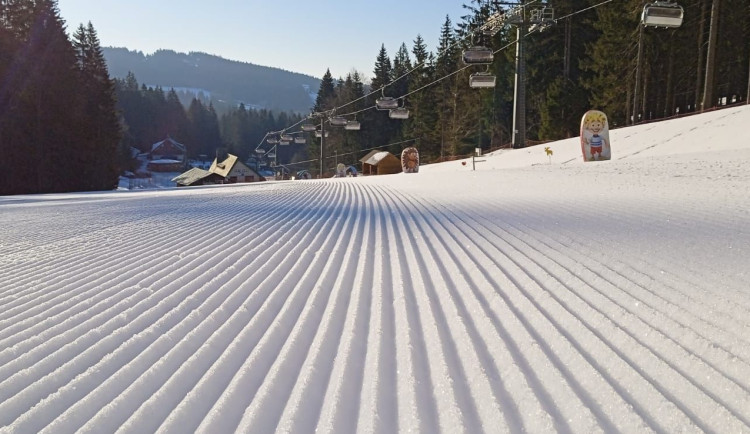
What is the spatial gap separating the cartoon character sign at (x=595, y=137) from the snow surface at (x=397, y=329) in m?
10.9

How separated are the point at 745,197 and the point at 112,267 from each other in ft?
31.0

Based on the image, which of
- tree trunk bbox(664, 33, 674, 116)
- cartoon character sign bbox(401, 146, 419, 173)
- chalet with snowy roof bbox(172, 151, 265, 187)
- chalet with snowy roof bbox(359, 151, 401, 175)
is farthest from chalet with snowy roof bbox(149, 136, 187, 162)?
tree trunk bbox(664, 33, 674, 116)

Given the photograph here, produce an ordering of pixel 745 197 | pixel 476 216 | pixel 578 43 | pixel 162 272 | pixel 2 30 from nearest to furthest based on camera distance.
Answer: pixel 162 272 < pixel 745 197 < pixel 476 216 < pixel 2 30 < pixel 578 43

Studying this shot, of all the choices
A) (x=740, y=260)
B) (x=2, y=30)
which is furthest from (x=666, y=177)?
(x=2, y=30)

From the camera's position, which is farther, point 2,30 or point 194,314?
point 2,30

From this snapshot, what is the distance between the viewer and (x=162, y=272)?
18.2 ft

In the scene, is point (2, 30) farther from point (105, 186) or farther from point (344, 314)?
point (344, 314)

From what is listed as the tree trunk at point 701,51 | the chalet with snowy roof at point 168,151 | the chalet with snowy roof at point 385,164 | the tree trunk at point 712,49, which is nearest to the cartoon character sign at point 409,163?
the chalet with snowy roof at point 385,164

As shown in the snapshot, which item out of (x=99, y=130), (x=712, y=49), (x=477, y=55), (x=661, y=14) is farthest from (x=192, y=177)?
(x=661, y=14)

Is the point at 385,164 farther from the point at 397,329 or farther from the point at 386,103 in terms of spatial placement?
the point at 397,329

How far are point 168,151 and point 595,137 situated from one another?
95146 millimetres

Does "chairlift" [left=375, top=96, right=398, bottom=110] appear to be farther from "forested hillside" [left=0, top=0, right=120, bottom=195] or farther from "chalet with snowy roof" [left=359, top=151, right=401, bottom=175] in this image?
"forested hillside" [left=0, top=0, right=120, bottom=195]

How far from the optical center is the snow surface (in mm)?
2447

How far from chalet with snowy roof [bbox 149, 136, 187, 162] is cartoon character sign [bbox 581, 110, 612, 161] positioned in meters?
90.3
